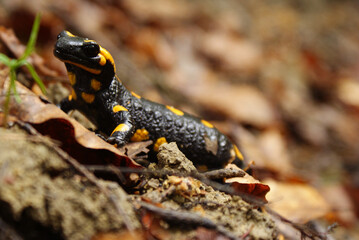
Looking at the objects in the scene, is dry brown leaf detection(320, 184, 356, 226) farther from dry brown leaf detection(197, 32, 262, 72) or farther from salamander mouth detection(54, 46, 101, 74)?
salamander mouth detection(54, 46, 101, 74)

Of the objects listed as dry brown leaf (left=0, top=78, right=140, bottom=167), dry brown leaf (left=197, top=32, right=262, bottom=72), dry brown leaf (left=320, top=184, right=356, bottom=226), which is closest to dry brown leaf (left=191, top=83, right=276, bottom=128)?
dry brown leaf (left=197, top=32, right=262, bottom=72)

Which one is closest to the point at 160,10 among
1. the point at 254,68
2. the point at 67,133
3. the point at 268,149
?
the point at 254,68

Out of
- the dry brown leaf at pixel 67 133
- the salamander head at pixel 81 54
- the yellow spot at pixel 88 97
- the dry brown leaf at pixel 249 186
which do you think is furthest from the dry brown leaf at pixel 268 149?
the dry brown leaf at pixel 67 133

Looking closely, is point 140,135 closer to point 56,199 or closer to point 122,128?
point 122,128

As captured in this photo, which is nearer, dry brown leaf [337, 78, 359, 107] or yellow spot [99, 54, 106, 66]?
yellow spot [99, 54, 106, 66]

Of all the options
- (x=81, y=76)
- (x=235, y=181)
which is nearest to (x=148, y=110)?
(x=81, y=76)

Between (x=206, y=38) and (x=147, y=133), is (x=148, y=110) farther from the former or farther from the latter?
(x=206, y=38)
